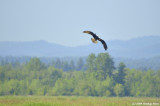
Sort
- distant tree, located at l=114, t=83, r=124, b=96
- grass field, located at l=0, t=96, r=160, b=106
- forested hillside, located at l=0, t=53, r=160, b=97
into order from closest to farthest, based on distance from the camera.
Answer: grass field, located at l=0, t=96, r=160, b=106 < forested hillside, located at l=0, t=53, r=160, b=97 < distant tree, located at l=114, t=83, r=124, b=96

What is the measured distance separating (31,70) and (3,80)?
14446 millimetres

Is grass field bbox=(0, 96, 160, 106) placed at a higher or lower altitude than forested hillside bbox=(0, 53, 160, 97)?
lower

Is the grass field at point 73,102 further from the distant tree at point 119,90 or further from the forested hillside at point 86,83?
the distant tree at point 119,90

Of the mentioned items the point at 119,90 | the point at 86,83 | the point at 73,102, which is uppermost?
the point at 86,83

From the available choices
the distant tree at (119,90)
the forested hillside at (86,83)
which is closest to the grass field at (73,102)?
the forested hillside at (86,83)

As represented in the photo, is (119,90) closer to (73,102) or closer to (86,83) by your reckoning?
(86,83)

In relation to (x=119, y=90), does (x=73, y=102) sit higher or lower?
lower

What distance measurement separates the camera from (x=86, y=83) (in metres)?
75.1

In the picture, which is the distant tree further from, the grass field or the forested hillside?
the grass field

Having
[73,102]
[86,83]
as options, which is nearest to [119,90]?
[86,83]

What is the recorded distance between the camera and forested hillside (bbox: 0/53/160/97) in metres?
72.1

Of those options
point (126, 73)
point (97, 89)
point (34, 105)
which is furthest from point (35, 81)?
point (34, 105)

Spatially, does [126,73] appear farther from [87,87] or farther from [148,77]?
[87,87]

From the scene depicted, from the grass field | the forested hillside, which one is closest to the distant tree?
the forested hillside
